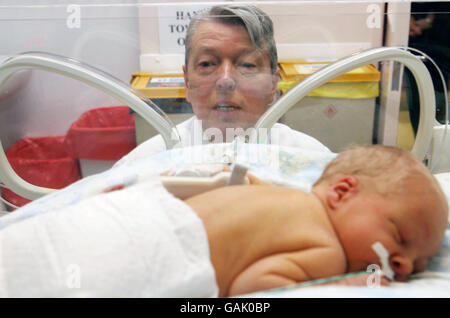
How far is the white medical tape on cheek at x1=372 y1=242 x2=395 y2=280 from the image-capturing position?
74 centimetres

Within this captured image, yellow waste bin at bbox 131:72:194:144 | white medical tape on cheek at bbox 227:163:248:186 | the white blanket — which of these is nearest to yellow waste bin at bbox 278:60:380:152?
yellow waste bin at bbox 131:72:194:144

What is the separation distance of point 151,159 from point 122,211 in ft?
0.88

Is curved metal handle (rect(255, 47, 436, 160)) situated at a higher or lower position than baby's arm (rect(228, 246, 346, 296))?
higher

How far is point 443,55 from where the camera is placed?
115cm

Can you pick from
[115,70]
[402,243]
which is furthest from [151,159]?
[402,243]

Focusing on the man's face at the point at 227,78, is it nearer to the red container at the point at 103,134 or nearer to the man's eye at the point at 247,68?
the man's eye at the point at 247,68

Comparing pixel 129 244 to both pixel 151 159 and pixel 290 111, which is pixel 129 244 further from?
pixel 290 111

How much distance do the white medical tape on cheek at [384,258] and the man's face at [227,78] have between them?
0.45 meters

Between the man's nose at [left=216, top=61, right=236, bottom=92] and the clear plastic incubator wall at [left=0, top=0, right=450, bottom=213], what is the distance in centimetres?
6

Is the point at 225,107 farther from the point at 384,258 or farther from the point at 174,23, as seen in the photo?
the point at 384,258

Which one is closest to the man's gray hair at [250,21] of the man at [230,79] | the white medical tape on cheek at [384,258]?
the man at [230,79]

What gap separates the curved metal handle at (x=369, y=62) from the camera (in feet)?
3.43

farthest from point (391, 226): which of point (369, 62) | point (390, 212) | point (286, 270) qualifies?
point (369, 62)

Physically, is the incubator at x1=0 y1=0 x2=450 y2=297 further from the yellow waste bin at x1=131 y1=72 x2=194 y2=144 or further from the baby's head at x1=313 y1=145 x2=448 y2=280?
the baby's head at x1=313 y1=145 x2=448 y2=280
